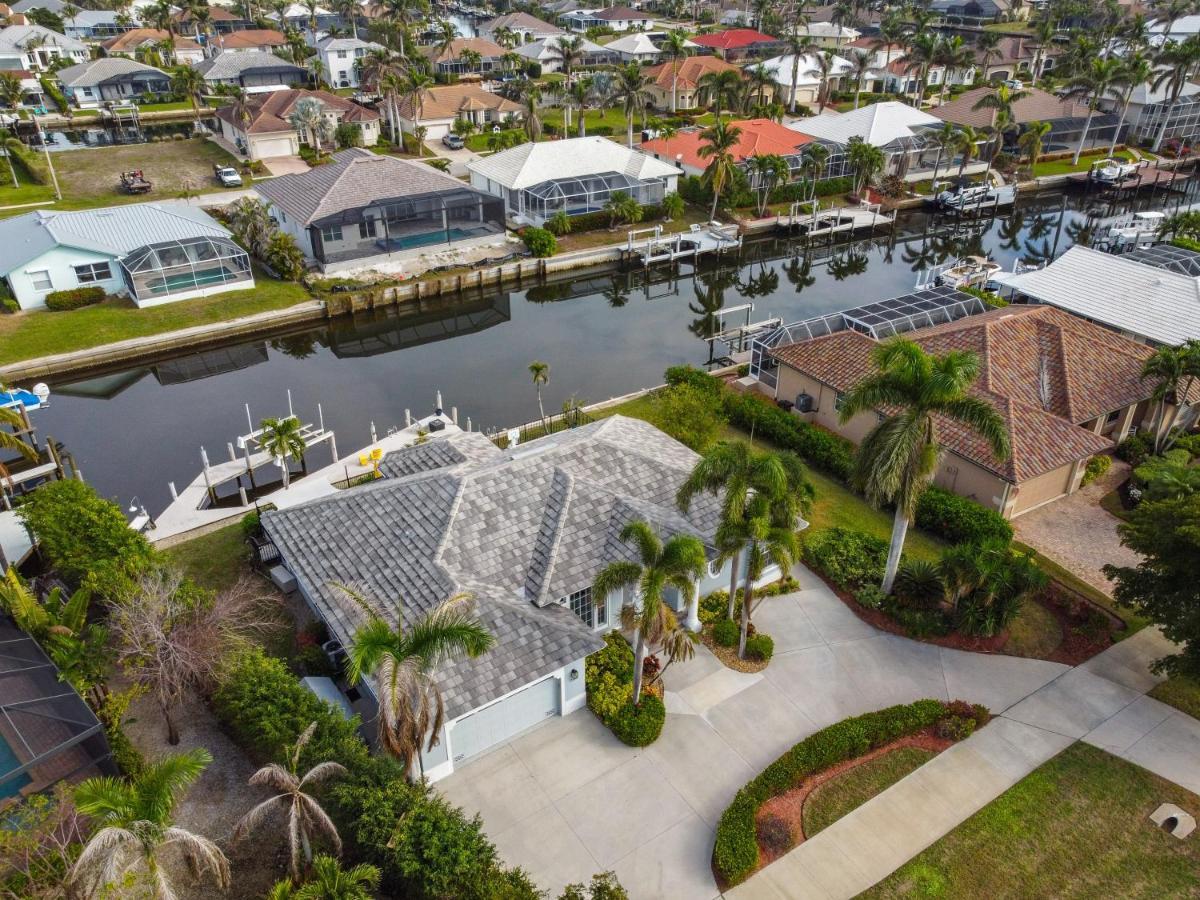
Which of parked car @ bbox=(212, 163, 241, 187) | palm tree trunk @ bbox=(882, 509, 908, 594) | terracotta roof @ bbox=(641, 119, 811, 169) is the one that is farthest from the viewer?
terracotta roof @ bbox=(641, 119, 811, 169)

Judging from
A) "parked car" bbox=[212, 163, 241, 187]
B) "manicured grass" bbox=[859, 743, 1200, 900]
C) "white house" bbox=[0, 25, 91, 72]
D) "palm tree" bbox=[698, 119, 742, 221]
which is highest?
"white house" bbox=[0, 25, 91, 72]

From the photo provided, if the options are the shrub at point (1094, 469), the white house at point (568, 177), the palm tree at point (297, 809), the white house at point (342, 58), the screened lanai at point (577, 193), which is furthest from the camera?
the white house at point (342, 58)

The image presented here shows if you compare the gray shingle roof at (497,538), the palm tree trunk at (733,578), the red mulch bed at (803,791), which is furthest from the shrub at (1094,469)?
the palm tree trunk at (733,578)

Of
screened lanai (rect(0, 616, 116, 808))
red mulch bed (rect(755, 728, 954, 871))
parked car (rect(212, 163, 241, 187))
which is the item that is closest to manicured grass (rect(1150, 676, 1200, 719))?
red mulch bed (rect(755, 728, 954, 871))

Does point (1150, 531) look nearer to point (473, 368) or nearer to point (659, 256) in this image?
point (473, 368)

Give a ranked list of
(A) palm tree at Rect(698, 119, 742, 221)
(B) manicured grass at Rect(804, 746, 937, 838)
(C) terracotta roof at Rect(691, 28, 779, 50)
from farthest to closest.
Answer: (C) terracotta roof at Rect(691, 28, 779, 50), (A) palm tree at Rect(698, 119, 742, 221), (B) manicured grass at Rect(804, 746, 937, 838)

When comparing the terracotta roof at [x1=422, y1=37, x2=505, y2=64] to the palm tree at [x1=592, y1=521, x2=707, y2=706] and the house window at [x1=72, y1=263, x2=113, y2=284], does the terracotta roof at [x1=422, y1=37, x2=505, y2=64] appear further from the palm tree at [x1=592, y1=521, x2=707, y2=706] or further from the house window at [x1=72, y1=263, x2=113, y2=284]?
the palm tree at [x1=592, y1=521, x2=707, y2=706]

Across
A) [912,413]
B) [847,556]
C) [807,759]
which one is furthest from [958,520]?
[807,759]

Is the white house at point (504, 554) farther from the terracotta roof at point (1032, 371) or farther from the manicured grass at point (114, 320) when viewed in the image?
the manicured grass at point (114, 320)
